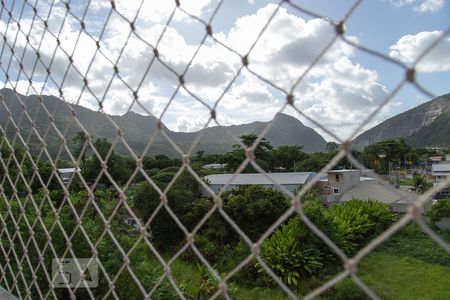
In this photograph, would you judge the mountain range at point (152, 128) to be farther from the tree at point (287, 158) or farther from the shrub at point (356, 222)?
the shrub at point (356, 222)

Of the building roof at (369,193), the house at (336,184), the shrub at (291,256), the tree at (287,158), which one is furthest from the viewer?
the tree at (287,158)

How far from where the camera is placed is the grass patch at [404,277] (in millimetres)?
5023

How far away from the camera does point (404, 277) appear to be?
5680mm

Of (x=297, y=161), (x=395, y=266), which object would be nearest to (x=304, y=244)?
(x=395, y=266)

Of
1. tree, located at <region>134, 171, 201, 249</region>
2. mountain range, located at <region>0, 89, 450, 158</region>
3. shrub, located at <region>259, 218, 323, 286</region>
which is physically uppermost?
mountain range, located at <region>0, 89, 450, 158</region>

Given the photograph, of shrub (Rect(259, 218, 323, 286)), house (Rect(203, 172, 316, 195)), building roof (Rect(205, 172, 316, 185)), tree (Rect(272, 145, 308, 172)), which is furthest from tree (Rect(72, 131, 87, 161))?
tree (Rect(272, 145, 308, 172))

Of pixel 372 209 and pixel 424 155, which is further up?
pixel 424 155

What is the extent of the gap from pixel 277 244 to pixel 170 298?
12.3 ft

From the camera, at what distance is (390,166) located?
17.4 metres

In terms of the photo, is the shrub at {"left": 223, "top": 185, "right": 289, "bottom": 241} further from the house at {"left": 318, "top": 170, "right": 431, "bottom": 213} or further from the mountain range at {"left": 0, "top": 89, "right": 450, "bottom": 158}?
the house at {"left": 318, "top": 170, "right": 431, "bottom": 213}

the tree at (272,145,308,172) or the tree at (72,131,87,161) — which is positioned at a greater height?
the tree at (72,131,87,161)

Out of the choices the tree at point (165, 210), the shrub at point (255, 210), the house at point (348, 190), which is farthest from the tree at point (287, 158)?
the shrub at point (255, 210)

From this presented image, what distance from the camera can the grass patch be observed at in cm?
502

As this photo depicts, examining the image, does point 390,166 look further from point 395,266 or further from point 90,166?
point 90,166
